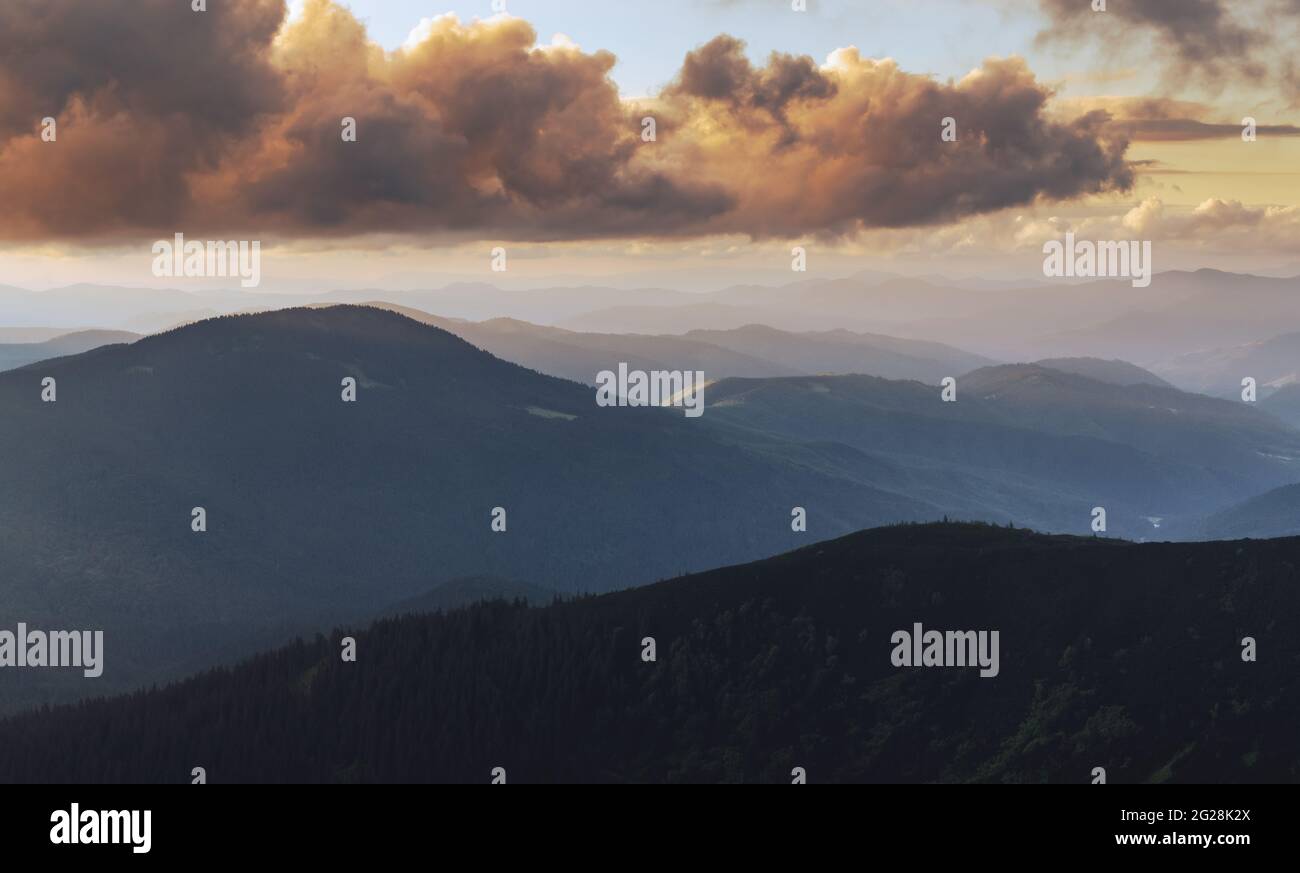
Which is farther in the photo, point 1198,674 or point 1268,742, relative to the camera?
point 1198,674

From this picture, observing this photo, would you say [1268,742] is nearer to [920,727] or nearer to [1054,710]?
[1054,710]
